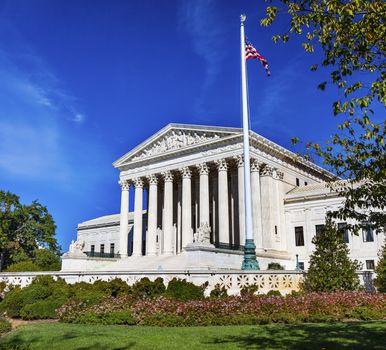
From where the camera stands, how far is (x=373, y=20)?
31.0 ft

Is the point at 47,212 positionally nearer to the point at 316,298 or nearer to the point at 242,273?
the point at 242,273

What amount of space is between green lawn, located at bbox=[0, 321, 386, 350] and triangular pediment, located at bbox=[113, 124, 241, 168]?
3716 centimetres

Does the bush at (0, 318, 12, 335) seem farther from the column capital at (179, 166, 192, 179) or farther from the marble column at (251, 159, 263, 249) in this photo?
the column capital at (179, 166, 192, 179)

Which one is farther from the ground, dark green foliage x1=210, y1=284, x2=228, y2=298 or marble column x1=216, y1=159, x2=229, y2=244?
marble column x1=216, y1=159, x2=229, y2=244

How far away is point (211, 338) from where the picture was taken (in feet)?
41.4

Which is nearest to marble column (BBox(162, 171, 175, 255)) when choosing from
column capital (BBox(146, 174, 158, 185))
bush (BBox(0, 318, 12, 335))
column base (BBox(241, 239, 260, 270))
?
column capital (BBox(146, 174, 158, 185))

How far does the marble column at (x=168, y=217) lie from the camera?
55.1 metres

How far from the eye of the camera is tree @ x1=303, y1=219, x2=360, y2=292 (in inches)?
1061

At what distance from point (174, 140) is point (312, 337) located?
47.2 meters

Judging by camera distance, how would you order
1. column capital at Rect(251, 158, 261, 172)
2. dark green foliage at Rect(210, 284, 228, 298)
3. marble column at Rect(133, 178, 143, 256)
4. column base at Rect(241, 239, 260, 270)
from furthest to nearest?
marble column at Rect(133, 178, 143, 256) < column capital at Rect(251, 158, 261, 172) < column base at Rect(241, 239, 260, 270) < dark green foliage at Rect(210, 284, 228, 298)

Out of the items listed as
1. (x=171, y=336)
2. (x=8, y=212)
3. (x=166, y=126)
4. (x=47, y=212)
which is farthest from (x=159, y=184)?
(x=171, y=336)

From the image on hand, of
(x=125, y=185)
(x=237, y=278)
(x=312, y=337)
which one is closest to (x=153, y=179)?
(x=125, y=185)

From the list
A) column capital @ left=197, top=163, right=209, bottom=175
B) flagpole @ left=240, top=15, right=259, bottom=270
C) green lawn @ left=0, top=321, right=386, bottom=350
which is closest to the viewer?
green lawn @ left=0, top=321, right=386, bottom=350

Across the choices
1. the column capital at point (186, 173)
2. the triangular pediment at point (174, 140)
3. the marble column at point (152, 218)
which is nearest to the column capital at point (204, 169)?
the column capital at point (186, 173)
